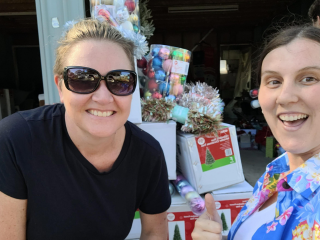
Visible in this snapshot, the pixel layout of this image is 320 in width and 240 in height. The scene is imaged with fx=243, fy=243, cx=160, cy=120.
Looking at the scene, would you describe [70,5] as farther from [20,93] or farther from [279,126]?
[20,93]

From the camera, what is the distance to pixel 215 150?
2.10m

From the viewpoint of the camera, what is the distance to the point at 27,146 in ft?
3.72

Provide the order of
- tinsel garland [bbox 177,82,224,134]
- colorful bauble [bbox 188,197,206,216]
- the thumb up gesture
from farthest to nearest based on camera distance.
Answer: tinsel garland [bbox 177,82,224,134]
colorful bauble [bbox 188,197,206,216]
the thumb up gesture

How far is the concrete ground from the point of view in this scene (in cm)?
389

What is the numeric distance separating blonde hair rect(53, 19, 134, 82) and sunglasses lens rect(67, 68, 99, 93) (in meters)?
0.12

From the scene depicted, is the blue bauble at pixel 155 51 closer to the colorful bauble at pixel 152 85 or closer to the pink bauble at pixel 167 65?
the pink bauble at pixel 167 65

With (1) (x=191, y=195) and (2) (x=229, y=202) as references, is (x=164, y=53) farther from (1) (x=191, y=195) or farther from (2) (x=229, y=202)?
(2) (x=229, y=202)

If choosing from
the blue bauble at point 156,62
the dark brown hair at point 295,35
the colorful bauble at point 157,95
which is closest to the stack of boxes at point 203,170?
the colorful bauble at point 157,95

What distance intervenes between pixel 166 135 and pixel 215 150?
0.45m

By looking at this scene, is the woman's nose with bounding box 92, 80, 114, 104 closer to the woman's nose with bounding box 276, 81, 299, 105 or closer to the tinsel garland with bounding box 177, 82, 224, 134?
the woman's nose with bounding box 276, 81, 299, 105

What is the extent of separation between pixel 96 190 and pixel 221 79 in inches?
314

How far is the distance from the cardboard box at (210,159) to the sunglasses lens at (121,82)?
94 cm

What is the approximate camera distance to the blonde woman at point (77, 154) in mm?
1112

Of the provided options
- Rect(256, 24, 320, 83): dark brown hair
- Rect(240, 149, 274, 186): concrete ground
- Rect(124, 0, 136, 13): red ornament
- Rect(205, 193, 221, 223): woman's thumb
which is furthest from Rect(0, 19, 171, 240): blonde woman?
Rect(240, 149, 274, 186): concrete ground
